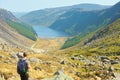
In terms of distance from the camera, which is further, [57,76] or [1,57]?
[1,57]

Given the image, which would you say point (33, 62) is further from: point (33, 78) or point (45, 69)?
point (33, 78)

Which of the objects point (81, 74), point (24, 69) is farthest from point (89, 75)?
point (24, 69)

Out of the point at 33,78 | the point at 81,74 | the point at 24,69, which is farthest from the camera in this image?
the point at 81,74

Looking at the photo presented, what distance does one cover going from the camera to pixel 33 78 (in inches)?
1609

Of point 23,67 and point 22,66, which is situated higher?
point 22,66

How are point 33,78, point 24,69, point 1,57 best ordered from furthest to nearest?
1. point 1,57
2. point 33,78
3. point 24,69

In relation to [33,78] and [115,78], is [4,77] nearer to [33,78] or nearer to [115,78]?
[33,78]

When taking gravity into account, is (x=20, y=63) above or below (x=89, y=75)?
above

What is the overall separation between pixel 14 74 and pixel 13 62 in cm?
1204

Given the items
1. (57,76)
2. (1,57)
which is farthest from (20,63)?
(1,57)

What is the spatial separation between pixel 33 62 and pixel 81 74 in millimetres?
11195

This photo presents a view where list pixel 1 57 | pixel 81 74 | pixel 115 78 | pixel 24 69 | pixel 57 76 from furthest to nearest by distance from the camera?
pixel 1 57, pixel 81 74, pixel 115 78, pixel 57 76, pixel 24 69

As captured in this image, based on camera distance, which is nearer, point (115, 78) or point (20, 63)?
point (20, 63)

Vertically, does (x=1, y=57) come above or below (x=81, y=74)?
above
